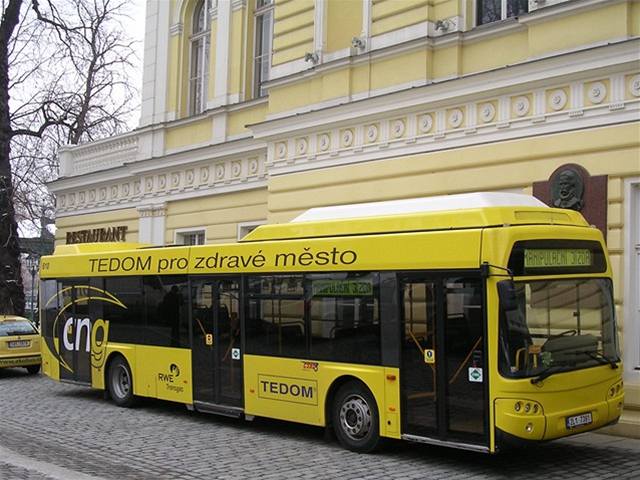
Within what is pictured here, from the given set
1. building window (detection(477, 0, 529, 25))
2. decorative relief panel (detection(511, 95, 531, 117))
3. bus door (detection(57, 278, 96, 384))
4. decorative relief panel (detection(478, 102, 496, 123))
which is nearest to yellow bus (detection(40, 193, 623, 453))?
bus door (detection(57, 278, 96, 384))

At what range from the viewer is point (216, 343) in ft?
37.7

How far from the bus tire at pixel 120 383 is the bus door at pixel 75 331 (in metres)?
0.66

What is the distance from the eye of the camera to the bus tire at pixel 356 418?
30.6 ft

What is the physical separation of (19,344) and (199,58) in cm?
830

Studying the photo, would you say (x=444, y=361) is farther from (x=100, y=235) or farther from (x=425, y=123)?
(x=100, y=235)

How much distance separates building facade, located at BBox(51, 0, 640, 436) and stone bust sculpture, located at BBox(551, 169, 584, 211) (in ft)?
0.13

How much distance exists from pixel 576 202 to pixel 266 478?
5669mm

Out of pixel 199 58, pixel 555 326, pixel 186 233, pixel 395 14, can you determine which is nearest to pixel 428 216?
pixel 555 326

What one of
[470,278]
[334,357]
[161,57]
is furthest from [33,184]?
[470,278]

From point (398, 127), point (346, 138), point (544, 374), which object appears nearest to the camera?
point (544, 374)

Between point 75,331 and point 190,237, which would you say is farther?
point 190,237

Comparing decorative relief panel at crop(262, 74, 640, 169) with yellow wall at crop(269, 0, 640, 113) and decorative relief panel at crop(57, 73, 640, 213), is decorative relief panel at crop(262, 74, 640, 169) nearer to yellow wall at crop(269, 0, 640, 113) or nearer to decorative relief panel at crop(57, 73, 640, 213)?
decorative relief panel at crop(57, 73, 640, 213)

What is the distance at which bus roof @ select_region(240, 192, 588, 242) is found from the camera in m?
8.72

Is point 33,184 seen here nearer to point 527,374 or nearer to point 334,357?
point 334,357
